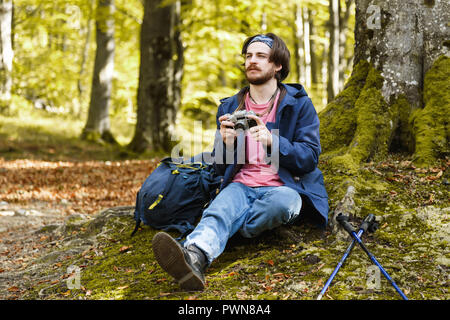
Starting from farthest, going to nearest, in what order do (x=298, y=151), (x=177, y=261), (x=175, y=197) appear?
(x=175, y=197) < (x=298, y=151) < (x=177, y=261)

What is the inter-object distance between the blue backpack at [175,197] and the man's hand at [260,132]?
93cm

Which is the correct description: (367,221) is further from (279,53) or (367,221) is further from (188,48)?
(188,48)

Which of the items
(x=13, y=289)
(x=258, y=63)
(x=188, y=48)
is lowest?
(x=13, y=289)

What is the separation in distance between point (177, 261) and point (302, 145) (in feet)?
4.40

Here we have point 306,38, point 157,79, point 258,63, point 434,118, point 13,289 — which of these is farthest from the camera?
point 306,38

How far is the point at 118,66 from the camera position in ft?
77.1

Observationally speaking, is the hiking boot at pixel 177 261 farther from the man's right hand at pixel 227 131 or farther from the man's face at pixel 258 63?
the man's face at pixel 258 63

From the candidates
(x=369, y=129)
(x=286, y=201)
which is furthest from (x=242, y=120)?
(x=369, y=129)

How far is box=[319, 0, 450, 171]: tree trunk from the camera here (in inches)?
159

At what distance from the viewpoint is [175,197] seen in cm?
390

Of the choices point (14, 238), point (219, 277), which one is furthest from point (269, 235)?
point (14, 238)

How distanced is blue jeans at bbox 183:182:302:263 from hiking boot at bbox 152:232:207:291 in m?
0.25
